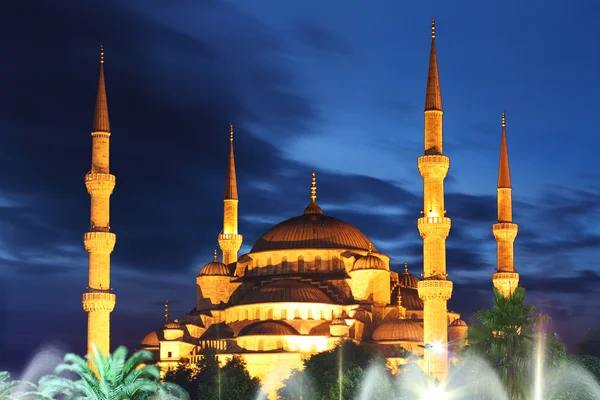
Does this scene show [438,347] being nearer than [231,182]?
Yes

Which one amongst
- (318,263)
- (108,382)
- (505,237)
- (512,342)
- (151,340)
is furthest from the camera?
(318,263)

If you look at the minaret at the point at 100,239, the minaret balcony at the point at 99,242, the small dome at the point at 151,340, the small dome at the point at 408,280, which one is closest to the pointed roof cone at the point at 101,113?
the minaret at the point at 100,239

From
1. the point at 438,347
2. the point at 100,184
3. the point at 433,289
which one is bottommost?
the point at 438,347

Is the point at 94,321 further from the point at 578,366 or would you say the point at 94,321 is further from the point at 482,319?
the point at 482,319

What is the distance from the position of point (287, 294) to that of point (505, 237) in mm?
12504

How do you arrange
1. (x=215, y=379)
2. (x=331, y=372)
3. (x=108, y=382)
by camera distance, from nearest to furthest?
(x=108, y=382) → (x=331, y=372) → (x=215, y=379)

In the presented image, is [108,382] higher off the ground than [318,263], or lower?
lower

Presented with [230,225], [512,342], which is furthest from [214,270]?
[512,342]

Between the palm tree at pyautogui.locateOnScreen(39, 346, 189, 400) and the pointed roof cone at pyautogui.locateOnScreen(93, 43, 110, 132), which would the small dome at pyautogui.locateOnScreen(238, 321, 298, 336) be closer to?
the pointed roof cone at pyautogui.locateOnScreen(93, 43, 110, 132)

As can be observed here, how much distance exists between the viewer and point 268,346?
238 ft

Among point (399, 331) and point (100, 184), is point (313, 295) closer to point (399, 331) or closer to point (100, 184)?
point (399, 331)

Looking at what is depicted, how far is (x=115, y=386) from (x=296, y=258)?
4515 centimetres

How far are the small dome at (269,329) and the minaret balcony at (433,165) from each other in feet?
45.0

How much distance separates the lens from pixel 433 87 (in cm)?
6531
